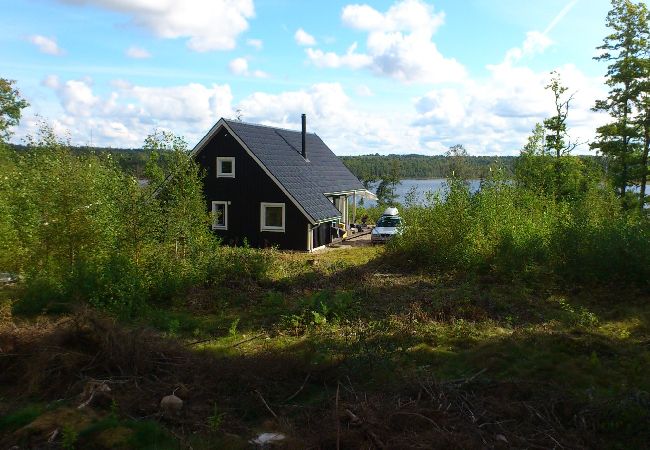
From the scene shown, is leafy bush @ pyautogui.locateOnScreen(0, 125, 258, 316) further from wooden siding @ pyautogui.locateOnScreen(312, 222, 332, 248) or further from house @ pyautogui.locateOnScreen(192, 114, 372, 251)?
wooden siding @ pyautogui.locateOnScreen(312, 222, 332, 248)

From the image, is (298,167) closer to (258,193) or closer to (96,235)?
(258,193)

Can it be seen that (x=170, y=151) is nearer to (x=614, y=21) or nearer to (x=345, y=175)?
(x=345, y=175)

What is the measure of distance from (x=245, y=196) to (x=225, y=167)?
1.84 meters

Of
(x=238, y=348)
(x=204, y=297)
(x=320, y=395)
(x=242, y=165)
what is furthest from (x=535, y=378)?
(x=242, y=165)

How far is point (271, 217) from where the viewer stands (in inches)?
945

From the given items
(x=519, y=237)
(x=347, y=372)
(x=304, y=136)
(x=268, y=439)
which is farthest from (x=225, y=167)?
(x=268, y=439)

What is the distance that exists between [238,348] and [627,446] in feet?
21.2

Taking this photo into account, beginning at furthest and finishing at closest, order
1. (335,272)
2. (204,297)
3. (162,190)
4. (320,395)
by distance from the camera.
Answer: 1. (335,272)
2. (162,190)
3. (204,297)
4. (320,395)

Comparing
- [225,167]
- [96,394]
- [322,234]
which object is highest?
[225,167]

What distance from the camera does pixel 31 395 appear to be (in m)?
7.33

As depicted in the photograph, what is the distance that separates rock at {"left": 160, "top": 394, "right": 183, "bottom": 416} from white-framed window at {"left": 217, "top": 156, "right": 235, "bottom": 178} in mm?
18280

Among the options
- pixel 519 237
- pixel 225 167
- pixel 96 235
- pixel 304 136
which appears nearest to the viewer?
pixel 96 235

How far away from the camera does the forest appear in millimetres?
5949

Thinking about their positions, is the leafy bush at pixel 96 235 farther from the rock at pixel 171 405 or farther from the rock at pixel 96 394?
the rock at pixel 171 405
